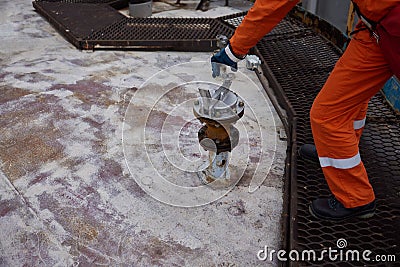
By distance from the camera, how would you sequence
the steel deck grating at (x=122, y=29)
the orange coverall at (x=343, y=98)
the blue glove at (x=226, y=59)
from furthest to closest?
the steel deck grating at (x=122, y=29)
the blue glove at (x=226, y=59)
the orange coverall at (x=343, y=98)

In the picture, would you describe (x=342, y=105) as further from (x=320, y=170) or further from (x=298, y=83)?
(x=298, y=83)

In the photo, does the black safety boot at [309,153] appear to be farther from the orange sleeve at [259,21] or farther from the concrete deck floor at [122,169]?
the orange sleeve at [259,21]

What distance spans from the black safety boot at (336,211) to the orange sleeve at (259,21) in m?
0.83

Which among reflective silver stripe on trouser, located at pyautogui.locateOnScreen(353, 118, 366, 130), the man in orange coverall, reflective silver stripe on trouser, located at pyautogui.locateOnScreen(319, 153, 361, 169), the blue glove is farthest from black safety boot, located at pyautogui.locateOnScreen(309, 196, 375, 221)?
the blue glove

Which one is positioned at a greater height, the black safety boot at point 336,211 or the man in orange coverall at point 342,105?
the man in orange coverall at point 342,105

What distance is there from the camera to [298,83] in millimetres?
3225

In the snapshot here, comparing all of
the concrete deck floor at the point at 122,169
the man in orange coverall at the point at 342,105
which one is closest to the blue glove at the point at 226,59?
the man in orange coverall at the point at 342,105

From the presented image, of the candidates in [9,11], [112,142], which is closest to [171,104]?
[112,142]

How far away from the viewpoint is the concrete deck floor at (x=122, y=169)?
1881 millimetres

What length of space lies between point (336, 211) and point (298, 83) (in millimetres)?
1520

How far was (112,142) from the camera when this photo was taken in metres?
2.59

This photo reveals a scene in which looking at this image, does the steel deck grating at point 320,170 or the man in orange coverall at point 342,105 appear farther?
the steel deck grating at point 320,170

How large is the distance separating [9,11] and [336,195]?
180 inches

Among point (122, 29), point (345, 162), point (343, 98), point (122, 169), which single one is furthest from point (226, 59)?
point (122, 29)
